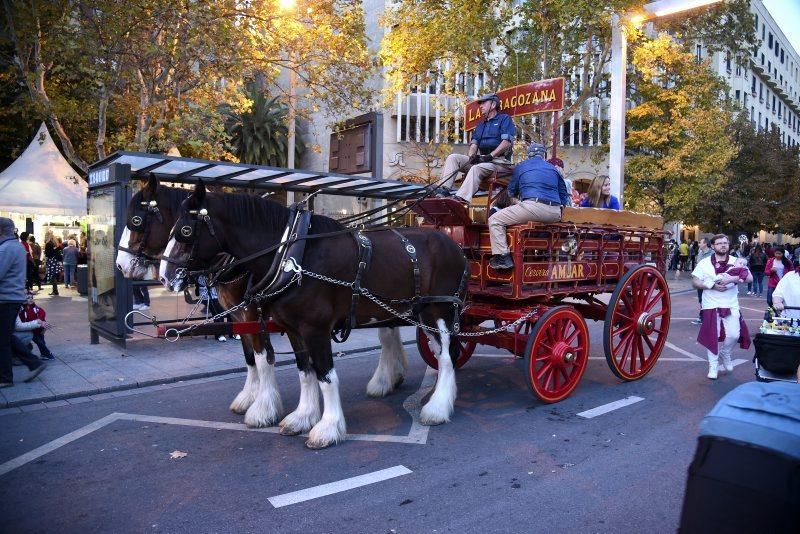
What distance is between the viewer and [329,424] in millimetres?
4793

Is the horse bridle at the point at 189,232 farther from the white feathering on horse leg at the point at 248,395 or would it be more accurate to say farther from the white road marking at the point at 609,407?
the white road marking at the point at 609,407

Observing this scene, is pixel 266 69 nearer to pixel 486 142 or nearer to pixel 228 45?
pixel 228 45

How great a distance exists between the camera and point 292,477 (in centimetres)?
421

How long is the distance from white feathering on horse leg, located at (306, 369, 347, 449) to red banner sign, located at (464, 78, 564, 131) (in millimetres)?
3670

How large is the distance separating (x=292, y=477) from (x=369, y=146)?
24956mm

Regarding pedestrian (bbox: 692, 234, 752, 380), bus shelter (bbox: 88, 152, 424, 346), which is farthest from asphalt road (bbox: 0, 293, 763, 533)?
bus shelter (bbox: 88, 152, 424, 346)

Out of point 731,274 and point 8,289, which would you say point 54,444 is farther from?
point 731,274

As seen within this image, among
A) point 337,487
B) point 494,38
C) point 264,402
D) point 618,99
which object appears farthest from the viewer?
point 494,38

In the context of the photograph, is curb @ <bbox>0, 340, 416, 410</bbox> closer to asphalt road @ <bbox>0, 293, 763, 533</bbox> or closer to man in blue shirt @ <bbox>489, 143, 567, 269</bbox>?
asphalt road @ <bbox>0, 293, 763, 533</bbox>

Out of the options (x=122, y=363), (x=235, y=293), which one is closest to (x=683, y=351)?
(x=235, y=293)

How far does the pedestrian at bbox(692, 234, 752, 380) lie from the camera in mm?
7191

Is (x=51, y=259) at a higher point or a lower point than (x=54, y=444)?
higher

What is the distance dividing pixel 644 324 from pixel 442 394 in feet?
9.31

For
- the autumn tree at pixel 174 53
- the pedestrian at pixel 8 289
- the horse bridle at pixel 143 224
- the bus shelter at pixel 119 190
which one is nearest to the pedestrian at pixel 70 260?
the autumn tree at pixel 174 53
